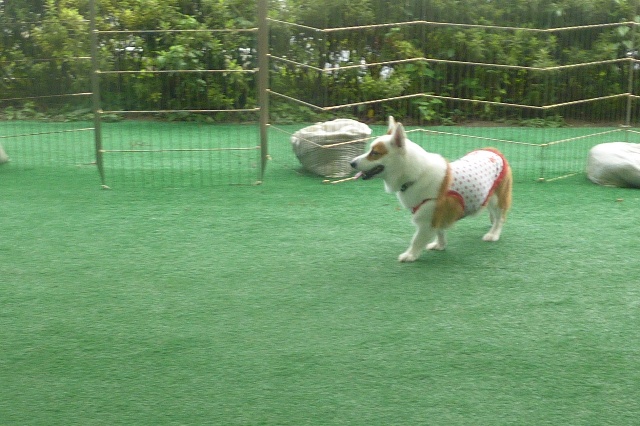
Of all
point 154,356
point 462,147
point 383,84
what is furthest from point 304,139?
point 154,356

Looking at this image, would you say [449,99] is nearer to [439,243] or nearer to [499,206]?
[499,206]

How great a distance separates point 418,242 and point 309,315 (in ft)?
3.91

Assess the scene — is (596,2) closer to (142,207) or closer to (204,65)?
(204,65)

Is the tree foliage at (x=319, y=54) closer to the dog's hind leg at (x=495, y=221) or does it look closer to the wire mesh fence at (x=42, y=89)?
the wire mesh fence at (x=42, y=89)

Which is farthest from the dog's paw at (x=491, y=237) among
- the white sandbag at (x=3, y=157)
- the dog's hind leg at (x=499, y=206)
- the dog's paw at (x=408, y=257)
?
the white sandbag at (x=3, y=157)

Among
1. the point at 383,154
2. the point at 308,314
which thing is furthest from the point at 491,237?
the point at 308,314

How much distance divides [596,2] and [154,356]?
20.1 feet

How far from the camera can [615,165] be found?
705 cm

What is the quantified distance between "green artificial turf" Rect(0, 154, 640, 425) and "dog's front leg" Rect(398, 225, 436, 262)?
0.07 m

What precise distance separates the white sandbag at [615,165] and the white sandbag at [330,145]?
2074mm

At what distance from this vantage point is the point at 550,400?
128 inches

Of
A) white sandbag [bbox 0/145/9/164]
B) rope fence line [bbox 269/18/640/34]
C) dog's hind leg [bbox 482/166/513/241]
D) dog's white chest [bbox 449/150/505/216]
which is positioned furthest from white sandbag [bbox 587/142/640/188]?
white sandbag [bbox 0/145/9/164]

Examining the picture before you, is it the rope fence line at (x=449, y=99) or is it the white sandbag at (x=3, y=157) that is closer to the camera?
the rope fence line at (x=449, y=99)

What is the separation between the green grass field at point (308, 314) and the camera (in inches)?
128
